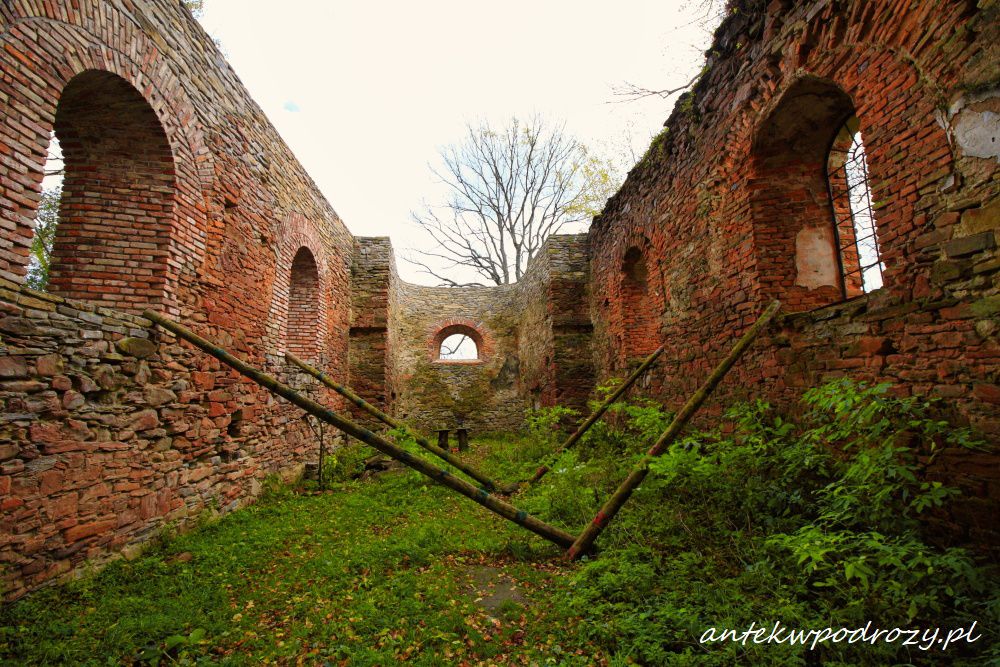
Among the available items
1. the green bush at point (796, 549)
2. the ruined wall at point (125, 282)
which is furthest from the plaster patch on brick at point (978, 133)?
the ruined wall at point (125, 282)

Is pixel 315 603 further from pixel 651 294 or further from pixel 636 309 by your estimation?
pixel 636 309

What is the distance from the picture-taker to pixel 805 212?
4.25 metres

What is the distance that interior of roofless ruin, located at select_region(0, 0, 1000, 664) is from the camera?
253 cm

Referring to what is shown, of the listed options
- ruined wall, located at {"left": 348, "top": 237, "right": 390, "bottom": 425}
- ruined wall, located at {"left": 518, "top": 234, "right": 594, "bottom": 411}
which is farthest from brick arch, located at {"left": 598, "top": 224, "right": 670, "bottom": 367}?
ruined wall, located at {"left": 348, "top": 237, "right": 390, "bottom": 425}

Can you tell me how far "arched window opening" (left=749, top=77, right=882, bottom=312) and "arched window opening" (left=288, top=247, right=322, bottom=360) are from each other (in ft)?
23.8

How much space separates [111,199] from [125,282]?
2.66 ft

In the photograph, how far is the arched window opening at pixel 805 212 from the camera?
4145mm

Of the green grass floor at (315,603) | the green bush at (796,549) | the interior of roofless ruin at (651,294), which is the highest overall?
the interior of roofless ruin at (651,294)

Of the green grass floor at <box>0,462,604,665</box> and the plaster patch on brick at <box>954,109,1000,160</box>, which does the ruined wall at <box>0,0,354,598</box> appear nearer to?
the green grass floor at <box>0,462,604,665</box>

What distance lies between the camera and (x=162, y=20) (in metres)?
4.15

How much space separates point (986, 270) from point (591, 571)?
3062 millimetres

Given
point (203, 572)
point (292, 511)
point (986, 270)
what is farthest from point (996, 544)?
point (292, 511)

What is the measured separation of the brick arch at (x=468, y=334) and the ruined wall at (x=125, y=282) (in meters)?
6.93

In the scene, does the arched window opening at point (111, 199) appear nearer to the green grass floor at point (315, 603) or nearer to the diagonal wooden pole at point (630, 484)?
the green grass floor at point (315, 603)
